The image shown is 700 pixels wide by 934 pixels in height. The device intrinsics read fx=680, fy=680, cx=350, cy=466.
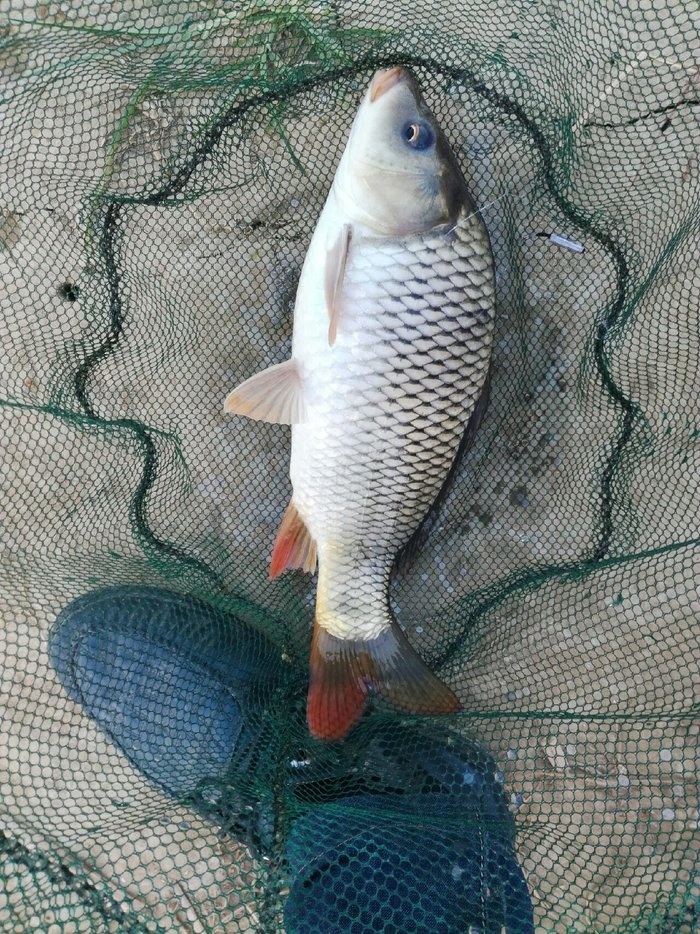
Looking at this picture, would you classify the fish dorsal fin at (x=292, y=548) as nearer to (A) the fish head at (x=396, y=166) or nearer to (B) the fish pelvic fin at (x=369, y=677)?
(B) the fish pelvic fin at (x=369, y=677)

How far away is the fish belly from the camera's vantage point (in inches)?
44.1

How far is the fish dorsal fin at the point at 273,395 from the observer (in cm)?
120

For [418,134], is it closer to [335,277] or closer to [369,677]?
[335,277]

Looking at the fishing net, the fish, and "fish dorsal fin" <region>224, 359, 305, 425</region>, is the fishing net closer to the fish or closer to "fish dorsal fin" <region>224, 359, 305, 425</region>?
the fish

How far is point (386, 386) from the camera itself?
44.6 inches

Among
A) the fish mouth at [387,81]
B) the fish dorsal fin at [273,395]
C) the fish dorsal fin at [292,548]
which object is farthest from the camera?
the fish dorsal fin at [292,548]

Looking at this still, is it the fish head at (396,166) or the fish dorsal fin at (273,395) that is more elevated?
the fish head at (396,166)

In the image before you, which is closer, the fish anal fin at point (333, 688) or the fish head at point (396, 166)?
the fish head at point (396, 166)

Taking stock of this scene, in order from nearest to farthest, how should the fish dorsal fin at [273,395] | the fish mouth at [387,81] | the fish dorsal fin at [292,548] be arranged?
the fish mouth at [387,81] → the fish dorsal fin at [273,395] → the fish dorsal fin at [292,548]

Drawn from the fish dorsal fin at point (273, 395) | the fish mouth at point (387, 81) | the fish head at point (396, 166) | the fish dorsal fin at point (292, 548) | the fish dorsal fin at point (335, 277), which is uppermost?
the fish mouth at point (387, 81)

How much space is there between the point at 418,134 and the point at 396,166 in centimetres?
6

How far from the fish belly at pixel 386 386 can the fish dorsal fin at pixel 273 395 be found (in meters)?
0.02

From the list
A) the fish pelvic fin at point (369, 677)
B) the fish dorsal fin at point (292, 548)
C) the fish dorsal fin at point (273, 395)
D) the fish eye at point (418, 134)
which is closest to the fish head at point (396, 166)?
the fish eye at point (418, 134)

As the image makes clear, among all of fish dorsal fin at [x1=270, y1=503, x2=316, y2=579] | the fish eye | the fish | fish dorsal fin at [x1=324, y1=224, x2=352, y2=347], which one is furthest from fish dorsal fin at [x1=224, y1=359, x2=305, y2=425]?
the fish eye
